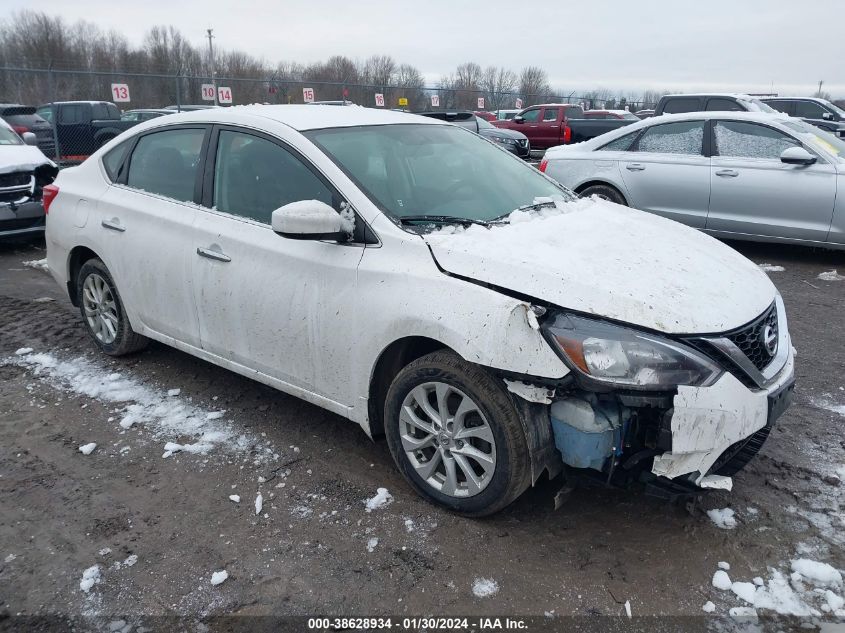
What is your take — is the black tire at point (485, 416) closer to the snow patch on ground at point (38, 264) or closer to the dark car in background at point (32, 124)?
the snow patch on ground at point (38, 264)

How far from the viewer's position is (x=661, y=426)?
2.55m

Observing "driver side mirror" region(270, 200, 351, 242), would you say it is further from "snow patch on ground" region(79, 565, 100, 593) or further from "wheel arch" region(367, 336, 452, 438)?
"snow patch on ground" region(79, 565, 100, 593)

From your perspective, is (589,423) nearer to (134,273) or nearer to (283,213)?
(283,213)

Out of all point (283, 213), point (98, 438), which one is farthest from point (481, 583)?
point (98, 438)

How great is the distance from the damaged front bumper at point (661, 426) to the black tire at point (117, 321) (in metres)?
3.05

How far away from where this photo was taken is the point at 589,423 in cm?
263

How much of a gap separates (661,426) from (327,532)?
1466 mm

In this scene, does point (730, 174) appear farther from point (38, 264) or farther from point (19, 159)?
point (19, 159)

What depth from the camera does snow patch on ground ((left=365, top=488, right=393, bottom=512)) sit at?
314 centimetres

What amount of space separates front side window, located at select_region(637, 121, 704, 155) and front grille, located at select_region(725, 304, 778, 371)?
5.39 m

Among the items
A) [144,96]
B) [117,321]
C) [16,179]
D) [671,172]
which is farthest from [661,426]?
[144,96]

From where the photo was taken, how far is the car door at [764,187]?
23.3 feet

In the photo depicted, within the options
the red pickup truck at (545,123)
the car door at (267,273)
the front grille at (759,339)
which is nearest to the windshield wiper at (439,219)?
the car door at (267,273)

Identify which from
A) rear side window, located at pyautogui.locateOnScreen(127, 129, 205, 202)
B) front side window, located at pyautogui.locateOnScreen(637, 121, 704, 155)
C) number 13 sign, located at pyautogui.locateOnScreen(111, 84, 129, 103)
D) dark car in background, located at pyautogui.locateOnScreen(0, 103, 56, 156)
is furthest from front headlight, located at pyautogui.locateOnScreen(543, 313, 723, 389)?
number 13 sign, located at pyautogui.locateOnScreen(111, 84, 129, 103)
